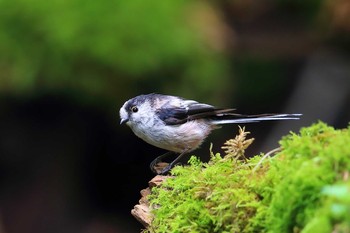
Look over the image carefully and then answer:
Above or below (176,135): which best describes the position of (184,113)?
above

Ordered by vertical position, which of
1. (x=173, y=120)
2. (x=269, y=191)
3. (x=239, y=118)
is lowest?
(x=269, y=191)

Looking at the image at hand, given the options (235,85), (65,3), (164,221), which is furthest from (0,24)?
(164,221)

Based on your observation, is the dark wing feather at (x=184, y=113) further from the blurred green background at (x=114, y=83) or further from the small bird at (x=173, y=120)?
the blurred green background at (x=114, y=83)

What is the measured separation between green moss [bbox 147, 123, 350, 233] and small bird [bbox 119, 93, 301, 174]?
77.8 inches

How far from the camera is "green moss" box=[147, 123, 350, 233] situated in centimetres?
316

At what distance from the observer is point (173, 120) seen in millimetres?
6809

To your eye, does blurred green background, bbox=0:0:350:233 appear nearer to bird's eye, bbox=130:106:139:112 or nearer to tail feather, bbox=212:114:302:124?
bird's eye, bbox=130:106:139:112

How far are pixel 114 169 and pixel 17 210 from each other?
1581mm

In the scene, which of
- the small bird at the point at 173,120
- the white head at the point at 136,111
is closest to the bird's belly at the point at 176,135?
the small bird at the point at 173,120

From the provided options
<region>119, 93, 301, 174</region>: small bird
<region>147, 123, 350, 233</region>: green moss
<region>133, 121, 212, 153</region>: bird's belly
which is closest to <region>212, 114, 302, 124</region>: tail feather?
<region>119, 93, 301, 174</region>: small bird

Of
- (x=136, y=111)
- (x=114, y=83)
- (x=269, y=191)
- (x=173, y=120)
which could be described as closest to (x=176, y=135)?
(x=173, y=120)

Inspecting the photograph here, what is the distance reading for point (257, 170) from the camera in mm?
3955

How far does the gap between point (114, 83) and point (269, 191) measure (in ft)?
26.3

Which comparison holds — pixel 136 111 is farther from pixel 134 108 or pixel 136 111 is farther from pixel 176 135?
pixel 176 135
